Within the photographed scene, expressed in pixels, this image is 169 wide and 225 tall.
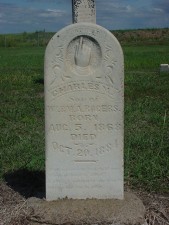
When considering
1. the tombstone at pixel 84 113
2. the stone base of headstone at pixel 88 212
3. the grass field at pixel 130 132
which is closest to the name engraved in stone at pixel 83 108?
the tombstone at pixel 84 113

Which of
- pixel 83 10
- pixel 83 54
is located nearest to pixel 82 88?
pixel 83 54

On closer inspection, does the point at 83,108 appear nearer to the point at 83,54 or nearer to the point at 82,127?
the point at 82,127

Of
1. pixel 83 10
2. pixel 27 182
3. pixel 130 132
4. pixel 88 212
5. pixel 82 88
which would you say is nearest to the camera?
pixel 88 212

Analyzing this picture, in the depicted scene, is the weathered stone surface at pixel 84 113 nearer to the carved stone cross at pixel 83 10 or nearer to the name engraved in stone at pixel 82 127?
the name engraved in stone at pixel 82 127

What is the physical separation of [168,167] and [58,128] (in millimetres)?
1897

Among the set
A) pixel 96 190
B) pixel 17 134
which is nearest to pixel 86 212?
pixel 96 190

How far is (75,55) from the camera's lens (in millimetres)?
4484

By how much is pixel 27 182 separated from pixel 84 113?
1494 mm

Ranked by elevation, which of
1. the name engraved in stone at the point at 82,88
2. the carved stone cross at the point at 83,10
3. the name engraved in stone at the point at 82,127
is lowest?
the name engraved in stone at the point at 82,127

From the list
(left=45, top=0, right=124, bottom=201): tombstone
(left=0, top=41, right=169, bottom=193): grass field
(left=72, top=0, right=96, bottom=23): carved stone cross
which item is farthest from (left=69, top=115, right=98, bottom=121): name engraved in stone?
(left=72, top=0, right=96, bottom=23): carved stone cross

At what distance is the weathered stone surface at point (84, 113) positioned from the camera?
4.45m

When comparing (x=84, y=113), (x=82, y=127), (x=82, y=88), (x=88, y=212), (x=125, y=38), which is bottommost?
(x=125, y=38)

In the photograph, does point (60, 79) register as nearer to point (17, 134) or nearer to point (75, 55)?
point (75, 55)

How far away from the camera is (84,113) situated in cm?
456
